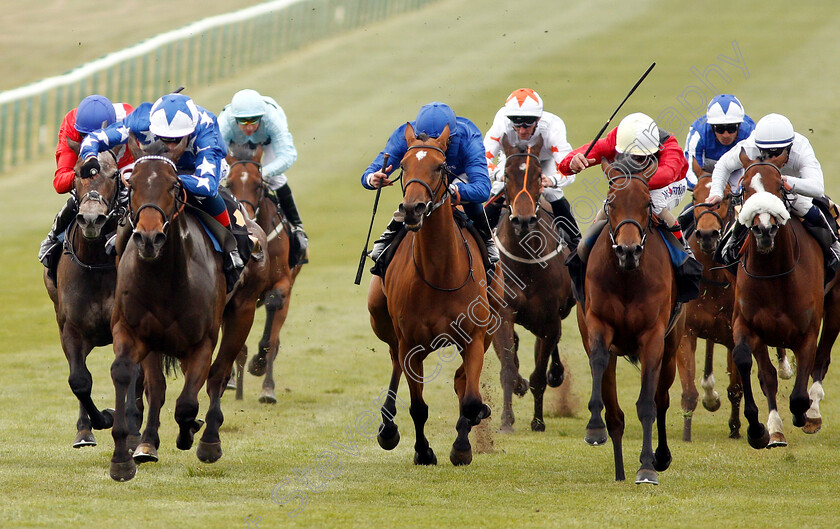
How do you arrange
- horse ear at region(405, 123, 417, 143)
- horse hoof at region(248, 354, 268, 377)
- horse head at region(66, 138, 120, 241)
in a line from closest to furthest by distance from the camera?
horse head at region(66, 138, 120, 241), horse ear at region(405, 123, 417, 143), horse hoof at region(248, 354, 268, 377)

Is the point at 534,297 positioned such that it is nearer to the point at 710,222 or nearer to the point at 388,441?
the point at 710,222

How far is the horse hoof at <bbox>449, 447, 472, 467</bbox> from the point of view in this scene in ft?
28.3

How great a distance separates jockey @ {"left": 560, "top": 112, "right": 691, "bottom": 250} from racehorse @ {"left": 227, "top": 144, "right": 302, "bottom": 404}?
3844 mm

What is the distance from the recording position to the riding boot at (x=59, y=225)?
876 centimetres

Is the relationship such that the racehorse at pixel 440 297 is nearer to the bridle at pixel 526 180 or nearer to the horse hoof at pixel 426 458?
the horse hoof at pixel 426 458

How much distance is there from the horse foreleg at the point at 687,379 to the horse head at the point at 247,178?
4.23 m

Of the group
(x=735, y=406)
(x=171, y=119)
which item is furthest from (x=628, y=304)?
(x=171, y=119)

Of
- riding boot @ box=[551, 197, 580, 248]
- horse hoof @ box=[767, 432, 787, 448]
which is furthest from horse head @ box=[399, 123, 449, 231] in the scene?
riding boot @ box=[551, 197, 580, 248]

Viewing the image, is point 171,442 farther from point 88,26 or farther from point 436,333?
point 88,26

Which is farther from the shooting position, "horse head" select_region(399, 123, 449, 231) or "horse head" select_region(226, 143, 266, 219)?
"horse head" select_region(226, 143, 266, 219)

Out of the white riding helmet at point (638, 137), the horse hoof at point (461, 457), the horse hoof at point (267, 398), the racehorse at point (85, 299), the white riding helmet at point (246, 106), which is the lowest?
the horse hoof at point (267, 398)

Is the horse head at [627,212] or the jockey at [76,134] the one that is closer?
the horse head at [627,212]

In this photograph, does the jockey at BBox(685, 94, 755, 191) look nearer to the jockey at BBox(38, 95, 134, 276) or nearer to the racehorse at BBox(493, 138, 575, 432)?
the racehorse at BBox(493, 138, 575, 432)

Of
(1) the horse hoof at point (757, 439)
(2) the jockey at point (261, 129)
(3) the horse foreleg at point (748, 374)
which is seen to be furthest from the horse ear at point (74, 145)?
(1) the horse hoof at point (757, 439)
